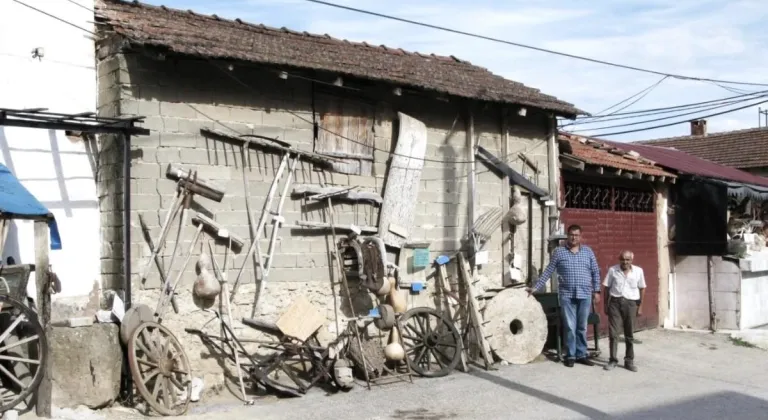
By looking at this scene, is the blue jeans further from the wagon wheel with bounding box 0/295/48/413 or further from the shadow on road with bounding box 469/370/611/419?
the wagon wheel with bounding box 0/295/48/413

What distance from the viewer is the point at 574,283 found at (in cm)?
1042

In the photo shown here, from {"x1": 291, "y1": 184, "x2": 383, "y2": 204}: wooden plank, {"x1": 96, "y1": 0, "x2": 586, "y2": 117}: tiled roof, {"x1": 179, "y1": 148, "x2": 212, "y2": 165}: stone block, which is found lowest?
{"x1": 291, "y1": 184, "x2": 383, "y2": 204}: wooden plank

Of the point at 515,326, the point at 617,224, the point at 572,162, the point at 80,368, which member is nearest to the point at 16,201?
the point at 80,368

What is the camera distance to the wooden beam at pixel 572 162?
1238cm

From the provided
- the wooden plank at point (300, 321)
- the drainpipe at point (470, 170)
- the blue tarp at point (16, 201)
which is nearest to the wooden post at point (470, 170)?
the drainpipe at point (470, 170)

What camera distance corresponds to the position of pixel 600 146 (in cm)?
1468

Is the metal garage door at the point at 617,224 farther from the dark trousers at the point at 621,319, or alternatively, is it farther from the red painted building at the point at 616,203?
the dark trousers at the point at 621,319

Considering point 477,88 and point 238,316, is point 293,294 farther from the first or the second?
point 477,88

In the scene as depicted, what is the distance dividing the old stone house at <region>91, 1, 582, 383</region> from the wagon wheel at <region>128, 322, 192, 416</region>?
52 cm

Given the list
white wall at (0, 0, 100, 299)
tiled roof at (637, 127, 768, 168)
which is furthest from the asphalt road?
tiled roof at (637, 127, 768, 168)

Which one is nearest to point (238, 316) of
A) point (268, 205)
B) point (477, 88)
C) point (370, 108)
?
point (268, 205)

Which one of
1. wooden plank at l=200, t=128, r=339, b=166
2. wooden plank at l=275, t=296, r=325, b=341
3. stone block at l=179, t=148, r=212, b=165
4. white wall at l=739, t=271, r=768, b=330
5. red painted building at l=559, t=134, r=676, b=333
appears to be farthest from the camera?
white wall at l=739, t=271, r=768, b=330

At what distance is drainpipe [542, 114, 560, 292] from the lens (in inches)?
473

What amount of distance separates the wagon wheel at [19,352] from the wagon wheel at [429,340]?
4.30 meters
